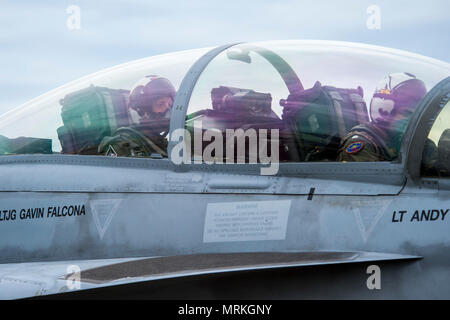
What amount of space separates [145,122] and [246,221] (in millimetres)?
1293

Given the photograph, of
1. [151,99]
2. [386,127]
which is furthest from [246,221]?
[151,99]

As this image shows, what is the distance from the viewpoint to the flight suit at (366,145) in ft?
13.4

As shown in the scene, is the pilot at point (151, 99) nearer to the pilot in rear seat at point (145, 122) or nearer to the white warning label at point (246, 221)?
the pilot in rear seat at point (145, 122)

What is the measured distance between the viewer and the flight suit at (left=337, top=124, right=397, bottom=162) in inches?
161

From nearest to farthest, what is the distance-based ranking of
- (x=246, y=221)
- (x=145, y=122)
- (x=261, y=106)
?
(x=246, y=221) → (x=261, y=106) → (x=145, y=122)

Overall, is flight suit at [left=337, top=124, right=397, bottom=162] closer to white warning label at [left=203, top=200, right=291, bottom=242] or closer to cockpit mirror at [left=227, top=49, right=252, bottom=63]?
white warning label at [left=203, top=200, right=291, bottom=242]

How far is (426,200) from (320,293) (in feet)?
2.73

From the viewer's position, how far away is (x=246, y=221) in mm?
4074

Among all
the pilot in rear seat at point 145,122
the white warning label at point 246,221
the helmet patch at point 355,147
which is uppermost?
the pilot in rear seat at point 145,122

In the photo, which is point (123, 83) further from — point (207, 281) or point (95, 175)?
point (207, 281)

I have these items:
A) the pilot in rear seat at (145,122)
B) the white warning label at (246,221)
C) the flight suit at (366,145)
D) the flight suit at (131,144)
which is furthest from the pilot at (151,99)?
the flight suit at (366,145)

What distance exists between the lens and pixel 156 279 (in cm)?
368

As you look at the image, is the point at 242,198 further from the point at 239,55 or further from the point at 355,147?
the point at 239,55

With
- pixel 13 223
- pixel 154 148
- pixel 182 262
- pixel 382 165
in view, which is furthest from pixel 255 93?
pixel 13 223
